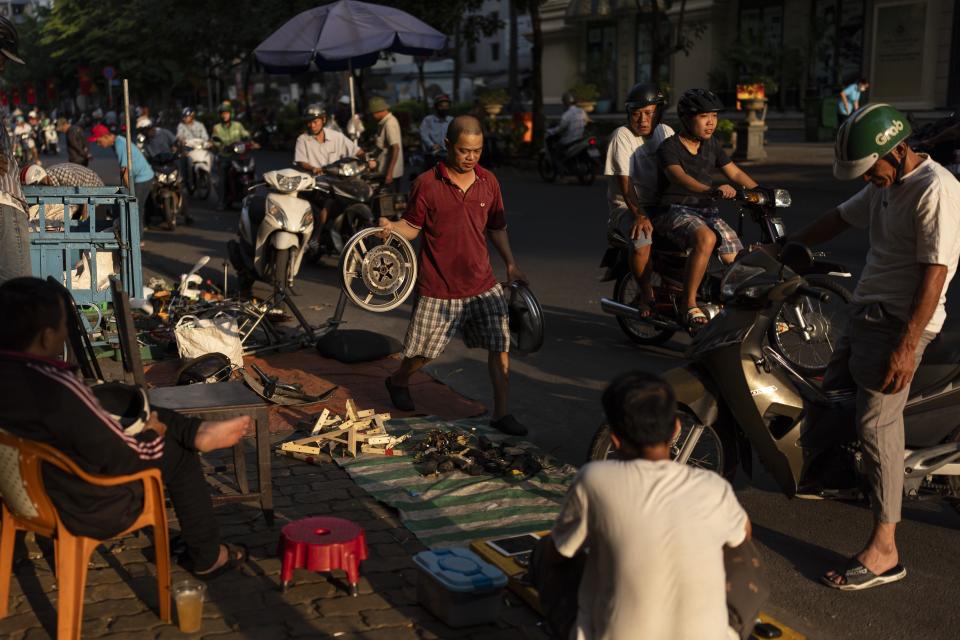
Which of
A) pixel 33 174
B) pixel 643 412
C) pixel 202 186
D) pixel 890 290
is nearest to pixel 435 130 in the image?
pixel 202 186

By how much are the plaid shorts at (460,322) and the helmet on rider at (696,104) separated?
2097 millimetres

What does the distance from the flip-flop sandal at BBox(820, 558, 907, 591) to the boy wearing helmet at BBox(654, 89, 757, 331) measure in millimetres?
3279

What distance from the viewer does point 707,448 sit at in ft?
16.6

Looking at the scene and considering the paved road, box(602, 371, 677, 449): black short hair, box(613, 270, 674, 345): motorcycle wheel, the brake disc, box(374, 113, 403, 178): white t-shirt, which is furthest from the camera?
box(374, 113, 403, 178): white t-shirt

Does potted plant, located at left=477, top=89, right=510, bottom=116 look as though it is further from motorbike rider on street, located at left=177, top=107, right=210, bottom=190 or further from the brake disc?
the brake disc

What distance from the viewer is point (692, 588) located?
2807mm

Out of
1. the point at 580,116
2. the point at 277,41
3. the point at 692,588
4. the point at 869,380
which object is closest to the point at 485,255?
the point at 869,380

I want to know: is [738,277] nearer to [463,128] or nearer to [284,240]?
[463,128]

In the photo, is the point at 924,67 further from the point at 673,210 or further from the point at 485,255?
the point at 485,255

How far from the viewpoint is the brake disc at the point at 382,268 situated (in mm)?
9297

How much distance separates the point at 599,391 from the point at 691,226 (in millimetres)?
1345

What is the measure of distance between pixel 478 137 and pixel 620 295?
2988 millimetres

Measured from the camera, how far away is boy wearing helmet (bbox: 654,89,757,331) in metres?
7.62

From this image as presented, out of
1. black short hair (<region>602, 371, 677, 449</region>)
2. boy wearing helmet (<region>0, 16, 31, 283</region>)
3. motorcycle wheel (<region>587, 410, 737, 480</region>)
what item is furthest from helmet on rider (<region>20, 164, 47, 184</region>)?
black short hair (<region>602, 371, 677, 449</region>)
